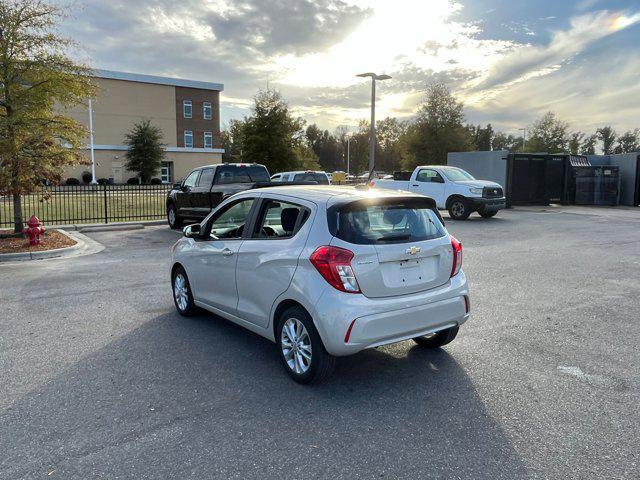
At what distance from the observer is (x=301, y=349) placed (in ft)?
13.8

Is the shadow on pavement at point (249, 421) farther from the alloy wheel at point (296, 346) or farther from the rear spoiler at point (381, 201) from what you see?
the rear spoiler at point (381, 201)

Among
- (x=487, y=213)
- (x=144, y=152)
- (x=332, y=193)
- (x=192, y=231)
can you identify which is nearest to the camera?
(x=332, y=193)

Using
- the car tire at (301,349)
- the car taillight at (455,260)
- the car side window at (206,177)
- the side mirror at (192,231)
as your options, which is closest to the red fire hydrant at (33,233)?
the car side window at (206,177)

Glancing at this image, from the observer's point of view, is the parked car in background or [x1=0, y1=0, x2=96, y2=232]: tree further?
the parked car in background

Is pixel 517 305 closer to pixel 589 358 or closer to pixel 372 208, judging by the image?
pixel 589 358

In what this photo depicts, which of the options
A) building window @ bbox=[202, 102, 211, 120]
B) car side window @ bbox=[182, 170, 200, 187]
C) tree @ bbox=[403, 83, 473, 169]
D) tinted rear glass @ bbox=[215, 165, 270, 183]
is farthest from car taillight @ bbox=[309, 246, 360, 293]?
building window @ bbox=[202, 102, 211, 120]

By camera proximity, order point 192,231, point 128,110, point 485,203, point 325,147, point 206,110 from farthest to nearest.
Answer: point 325,147
point 206,110
point 128,110
point 485,203
point 192,231

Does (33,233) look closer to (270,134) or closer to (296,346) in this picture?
(296,346)

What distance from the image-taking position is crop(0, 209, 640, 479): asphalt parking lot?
3076mm

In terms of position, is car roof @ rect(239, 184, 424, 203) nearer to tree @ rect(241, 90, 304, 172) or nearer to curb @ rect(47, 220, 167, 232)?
curb @ rect(47, 220, 167, 232)

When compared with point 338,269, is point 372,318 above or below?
below

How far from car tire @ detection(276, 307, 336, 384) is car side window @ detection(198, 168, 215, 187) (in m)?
10.2

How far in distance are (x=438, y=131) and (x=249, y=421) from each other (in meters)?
41.8

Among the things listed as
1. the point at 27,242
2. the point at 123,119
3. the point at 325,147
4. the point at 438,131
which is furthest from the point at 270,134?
the point at 325,147
